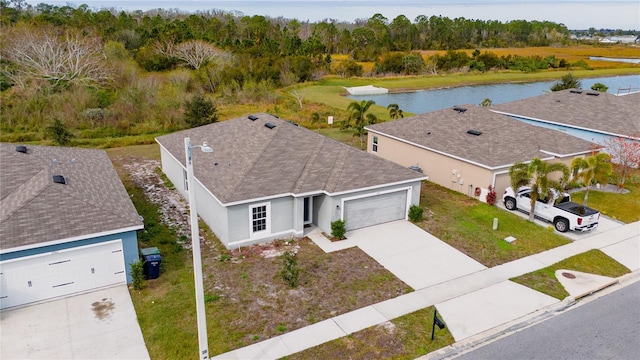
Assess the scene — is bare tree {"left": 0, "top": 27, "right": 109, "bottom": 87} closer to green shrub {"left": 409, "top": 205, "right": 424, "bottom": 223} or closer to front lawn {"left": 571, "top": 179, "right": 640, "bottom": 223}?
green shrub {"left": 409, "top": 205, "right": 424, "bottom": 223}

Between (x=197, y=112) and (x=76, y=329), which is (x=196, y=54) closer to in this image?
(x=197, y=112)

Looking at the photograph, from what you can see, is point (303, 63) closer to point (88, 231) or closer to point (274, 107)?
point (274, 107)

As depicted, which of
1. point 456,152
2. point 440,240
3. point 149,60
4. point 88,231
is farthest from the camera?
point 149,60

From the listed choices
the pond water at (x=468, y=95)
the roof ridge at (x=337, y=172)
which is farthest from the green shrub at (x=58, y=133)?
the pond water at (x=468, y=95)

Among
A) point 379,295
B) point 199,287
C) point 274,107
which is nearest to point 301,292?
point 379,295

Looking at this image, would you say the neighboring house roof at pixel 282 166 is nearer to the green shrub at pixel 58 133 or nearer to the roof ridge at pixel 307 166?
the roof ridge at pixel 307 166

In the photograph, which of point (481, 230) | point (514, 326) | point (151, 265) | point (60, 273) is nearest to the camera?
point (514, 326)

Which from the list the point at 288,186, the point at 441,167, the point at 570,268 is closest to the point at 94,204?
the point at 288,186
